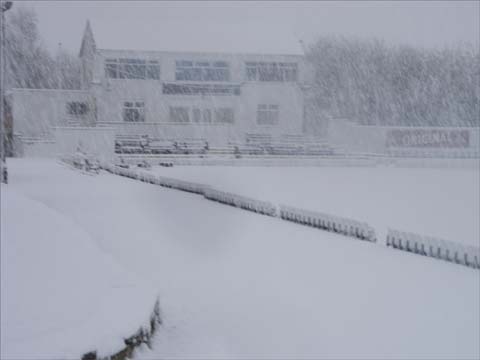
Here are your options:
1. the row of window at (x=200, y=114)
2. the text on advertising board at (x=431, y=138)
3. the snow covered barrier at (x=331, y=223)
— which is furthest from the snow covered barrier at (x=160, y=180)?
the text on advertising board at (x=431, y=138)

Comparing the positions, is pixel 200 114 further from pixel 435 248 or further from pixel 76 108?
pixel 435 248

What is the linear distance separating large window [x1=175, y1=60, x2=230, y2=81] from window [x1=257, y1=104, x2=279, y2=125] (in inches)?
130

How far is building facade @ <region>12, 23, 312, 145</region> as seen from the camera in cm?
4647

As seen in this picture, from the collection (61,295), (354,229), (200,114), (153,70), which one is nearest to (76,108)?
(153,70)

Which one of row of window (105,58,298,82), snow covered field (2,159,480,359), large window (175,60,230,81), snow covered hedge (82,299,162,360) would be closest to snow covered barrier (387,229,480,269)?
snow covered field (2,159,480,359)

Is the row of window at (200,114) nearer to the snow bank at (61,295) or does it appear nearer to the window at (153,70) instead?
the window at (153,70)

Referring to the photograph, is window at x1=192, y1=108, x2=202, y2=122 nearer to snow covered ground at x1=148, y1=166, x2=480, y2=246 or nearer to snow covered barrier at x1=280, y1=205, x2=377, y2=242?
snow covered ground at x1=148, y1=166, x2=480, y2=246

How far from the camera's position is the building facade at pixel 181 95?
4647 cm

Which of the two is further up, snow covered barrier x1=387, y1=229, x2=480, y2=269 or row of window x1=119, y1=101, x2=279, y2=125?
row of window x1=119, y1=101, x2=279, y2=125

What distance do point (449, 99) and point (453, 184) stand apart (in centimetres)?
3200

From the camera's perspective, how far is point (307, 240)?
15.6 m

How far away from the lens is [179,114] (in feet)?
155

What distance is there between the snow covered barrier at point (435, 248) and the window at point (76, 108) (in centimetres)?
3798

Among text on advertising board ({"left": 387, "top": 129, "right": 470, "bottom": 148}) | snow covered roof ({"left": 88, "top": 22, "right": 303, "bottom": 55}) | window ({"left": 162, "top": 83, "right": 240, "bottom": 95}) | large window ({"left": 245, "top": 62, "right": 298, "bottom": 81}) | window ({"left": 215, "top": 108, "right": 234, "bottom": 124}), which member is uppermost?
snow covered roof ({"left": 88, "top": 22, "right": 303, "bottom": 55})
